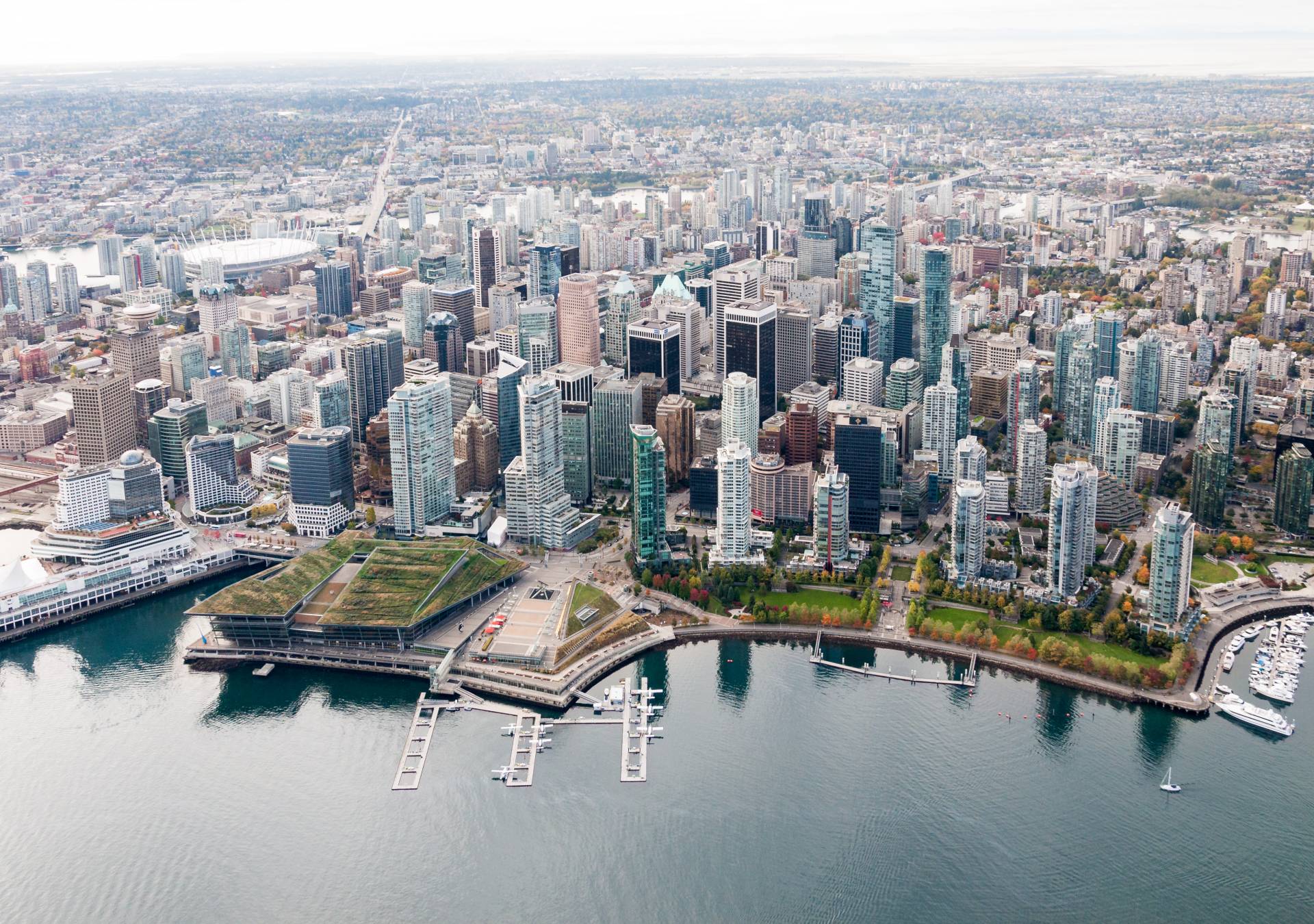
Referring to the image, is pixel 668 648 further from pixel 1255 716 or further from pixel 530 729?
pixel 1255 716

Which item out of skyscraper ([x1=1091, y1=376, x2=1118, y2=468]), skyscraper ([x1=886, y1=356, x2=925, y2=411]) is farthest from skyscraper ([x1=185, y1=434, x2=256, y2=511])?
skyscraper ([x1=1091, y1=376, x2=1118, y2=468])

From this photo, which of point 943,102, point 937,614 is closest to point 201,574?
point 937,614

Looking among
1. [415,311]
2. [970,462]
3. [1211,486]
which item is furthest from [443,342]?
[1211,486]

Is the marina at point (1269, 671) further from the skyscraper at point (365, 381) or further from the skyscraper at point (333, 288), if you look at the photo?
the skyscraper at point (333, 288)

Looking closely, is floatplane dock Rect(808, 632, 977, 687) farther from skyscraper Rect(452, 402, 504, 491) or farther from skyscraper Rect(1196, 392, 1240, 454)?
skyscraper Rect(1196, 392, 1240, 454)

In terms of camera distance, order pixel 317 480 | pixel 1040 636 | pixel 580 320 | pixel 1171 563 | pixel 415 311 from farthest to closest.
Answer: pixel 415 311, pixel 580 320, pixel 317 480, pixel 1040 636, pixel 1171 563

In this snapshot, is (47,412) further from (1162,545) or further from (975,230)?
(975,230)
